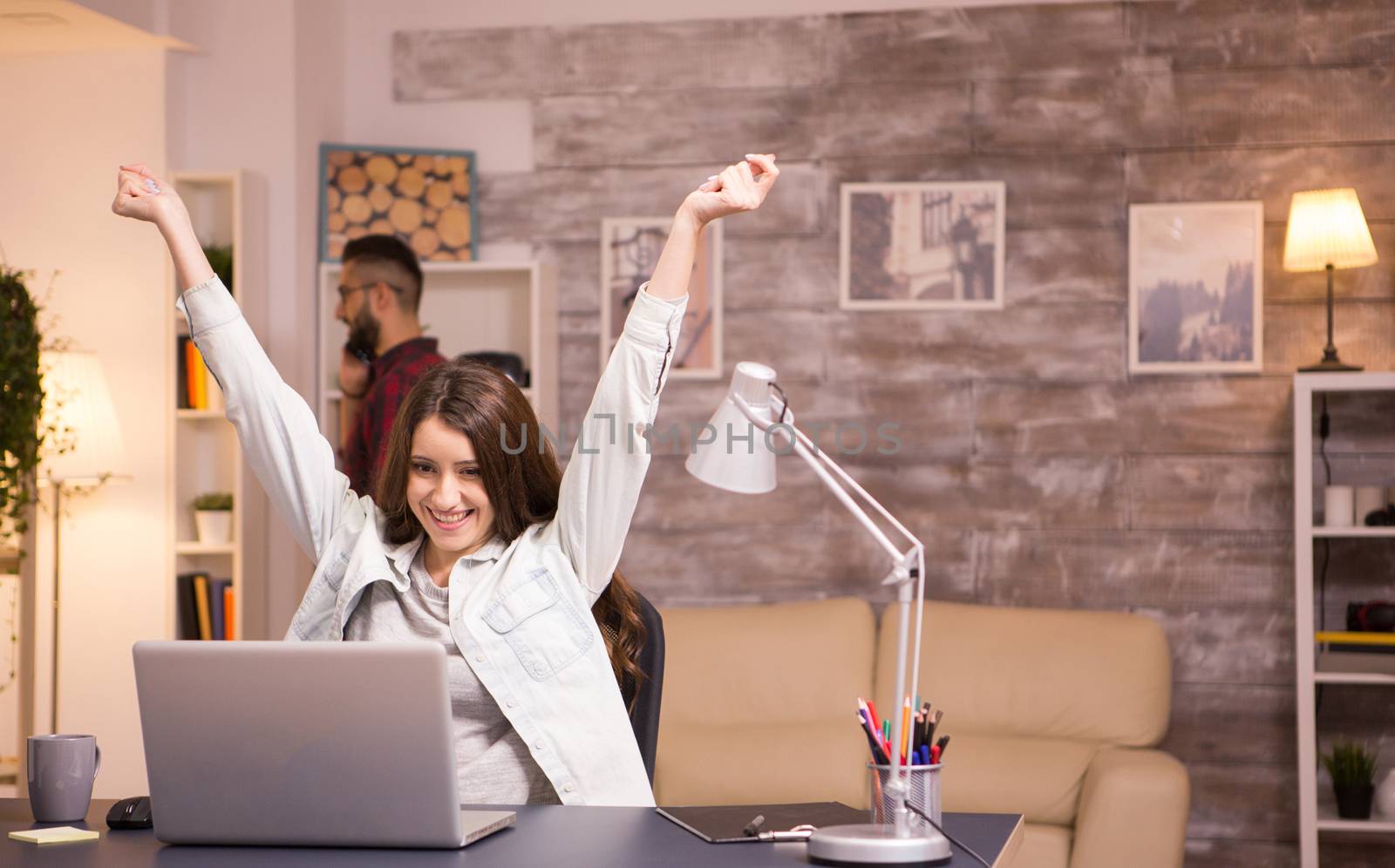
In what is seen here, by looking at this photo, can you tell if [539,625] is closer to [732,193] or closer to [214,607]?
[732,193]

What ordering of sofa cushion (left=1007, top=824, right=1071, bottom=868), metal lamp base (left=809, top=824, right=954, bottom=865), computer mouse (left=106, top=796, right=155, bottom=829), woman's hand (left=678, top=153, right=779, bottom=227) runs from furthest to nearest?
1. sofa cushion (left=1007, top=824, right=1071, bottom=868)
2. woman's hand (left=678, top=153, right=779, bottom=227)
3. computer mouse (left=106, top=796, right=155, bottom=829)
4. metal lamp base (left=809, top=824, right=954, bottom=865)

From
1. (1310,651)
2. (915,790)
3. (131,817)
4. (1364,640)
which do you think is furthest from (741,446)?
(1364,640)

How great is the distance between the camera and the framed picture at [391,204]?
4.00 meters

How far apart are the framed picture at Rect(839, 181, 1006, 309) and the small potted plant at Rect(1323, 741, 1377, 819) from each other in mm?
1409

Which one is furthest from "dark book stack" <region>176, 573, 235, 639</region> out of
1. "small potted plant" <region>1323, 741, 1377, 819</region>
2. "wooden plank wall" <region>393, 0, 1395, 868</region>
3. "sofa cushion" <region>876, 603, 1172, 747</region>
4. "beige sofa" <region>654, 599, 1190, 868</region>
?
"small potted plant" <region>1323, 741, 1377, 819</region>

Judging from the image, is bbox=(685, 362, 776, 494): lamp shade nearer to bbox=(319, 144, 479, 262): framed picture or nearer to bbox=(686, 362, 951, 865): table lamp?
bbox=(686, 362, 951, 865): table lamp

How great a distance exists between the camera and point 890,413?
12.8 ft

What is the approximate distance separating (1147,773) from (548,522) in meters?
1.60

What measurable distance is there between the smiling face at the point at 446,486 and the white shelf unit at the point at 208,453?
74.7 inches

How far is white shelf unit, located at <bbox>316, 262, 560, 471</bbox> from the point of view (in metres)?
3.91

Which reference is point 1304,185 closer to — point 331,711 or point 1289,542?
point 1289,542

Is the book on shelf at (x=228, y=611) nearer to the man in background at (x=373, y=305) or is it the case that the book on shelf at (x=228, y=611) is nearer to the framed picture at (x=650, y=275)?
the man in background at (x=373, y=305)

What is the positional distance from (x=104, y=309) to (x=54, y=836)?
259 centimetres

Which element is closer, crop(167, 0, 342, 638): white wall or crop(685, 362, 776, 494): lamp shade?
crop(685, 362, 776, 494): lamp shade
